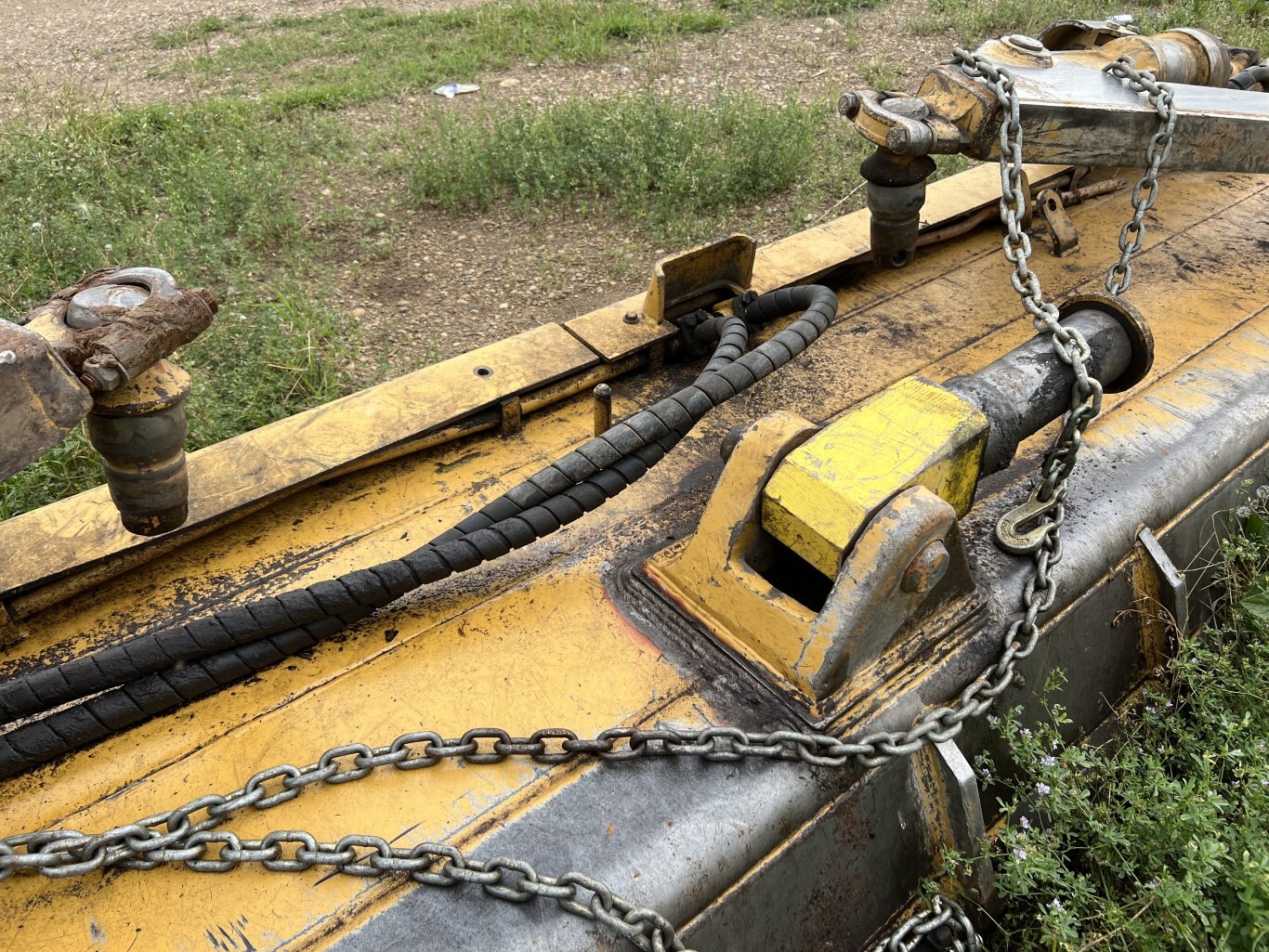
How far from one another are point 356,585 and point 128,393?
43 cm

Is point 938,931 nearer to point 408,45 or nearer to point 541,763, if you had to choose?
point 541,763

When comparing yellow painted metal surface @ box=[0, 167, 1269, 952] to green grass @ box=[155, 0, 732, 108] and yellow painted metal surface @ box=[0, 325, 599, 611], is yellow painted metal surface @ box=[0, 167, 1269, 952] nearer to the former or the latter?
yellow painted metal surface @ box=[0, 325, 599, 611]

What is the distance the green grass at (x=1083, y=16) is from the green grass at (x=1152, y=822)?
19.9ft

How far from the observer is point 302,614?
156 centimetres

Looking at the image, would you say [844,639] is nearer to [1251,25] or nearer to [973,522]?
[973,522]

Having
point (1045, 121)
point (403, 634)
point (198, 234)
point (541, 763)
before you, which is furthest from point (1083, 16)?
point (541, 763)

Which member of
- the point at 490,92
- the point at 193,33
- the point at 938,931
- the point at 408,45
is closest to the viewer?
the point at 938,931

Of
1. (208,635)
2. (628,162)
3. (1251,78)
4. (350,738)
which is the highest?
(1251,78)

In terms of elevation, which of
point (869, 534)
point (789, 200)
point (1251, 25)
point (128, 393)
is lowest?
point (789, 200)

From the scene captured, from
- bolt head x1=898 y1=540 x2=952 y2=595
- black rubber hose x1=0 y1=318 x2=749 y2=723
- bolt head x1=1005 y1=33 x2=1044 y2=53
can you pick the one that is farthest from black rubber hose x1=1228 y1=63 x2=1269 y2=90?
black rubber hose x1=0 y1=318 x2=749 y2=723

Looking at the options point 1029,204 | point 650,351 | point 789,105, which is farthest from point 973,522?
point 789,105

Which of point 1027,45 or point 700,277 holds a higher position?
point 1027,45

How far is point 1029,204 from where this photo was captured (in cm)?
293

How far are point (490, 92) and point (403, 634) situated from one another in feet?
18.3
